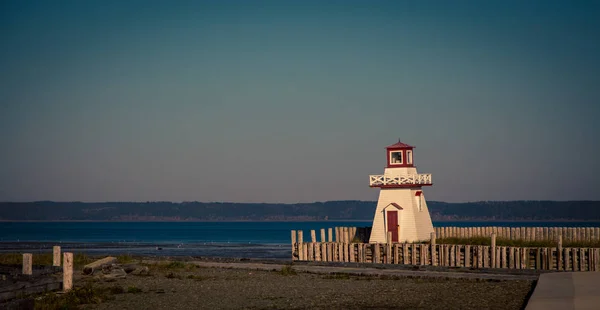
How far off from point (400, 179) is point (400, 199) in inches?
46.6

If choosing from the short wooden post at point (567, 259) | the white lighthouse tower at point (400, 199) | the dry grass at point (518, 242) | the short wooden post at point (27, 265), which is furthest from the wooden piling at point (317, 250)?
the short wooden post at point (27, 265)

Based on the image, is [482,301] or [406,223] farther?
[406,223]

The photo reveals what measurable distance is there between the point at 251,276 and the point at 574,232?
70.0ft

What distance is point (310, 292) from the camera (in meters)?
27.5

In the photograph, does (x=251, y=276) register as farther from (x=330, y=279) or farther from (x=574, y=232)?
(x=574, y=232)

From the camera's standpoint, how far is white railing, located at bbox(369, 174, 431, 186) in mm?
46875

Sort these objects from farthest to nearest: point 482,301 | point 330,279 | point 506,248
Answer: point 506,248 → point 330,279 → point 482,301

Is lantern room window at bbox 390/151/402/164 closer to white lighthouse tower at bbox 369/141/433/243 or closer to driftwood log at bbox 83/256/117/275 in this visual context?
white lighthouse tower at bbox 369/141/433/243

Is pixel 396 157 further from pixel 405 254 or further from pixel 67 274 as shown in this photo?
pixel 67 274

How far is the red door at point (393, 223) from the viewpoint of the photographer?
47062 millimetres

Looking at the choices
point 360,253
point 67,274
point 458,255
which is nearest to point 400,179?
point 360,253

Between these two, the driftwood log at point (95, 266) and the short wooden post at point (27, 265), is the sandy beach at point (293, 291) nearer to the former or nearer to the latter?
the driftwood log at point (95, 266)

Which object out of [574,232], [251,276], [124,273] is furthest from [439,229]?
[124,273]

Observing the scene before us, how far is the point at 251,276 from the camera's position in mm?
34562
